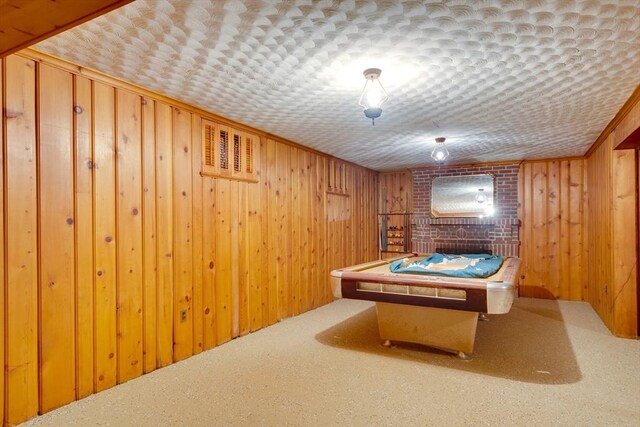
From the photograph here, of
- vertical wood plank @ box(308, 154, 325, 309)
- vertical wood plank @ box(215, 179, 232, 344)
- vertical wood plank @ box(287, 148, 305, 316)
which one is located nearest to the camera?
vertical wood plank @ box(215, 179, 232, 344)

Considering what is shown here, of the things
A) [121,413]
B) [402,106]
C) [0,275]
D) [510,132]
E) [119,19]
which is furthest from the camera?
[510,132]

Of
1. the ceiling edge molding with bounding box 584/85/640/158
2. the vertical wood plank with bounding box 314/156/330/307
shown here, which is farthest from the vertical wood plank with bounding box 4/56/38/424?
the ceiling edge molding with bounding box 584/85/640/158

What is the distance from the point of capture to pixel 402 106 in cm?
320

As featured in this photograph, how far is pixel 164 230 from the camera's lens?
303 cm

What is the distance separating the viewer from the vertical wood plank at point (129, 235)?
2.69 meters

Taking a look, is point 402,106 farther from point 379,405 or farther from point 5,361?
point 5,361

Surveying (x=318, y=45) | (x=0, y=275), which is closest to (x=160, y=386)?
(x=0, y=275)

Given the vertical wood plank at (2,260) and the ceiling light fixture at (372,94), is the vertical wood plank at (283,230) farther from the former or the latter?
the vertical wood plank at (2,260)

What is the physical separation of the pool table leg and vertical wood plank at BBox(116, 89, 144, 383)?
208cm

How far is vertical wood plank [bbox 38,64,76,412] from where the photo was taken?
2254mm

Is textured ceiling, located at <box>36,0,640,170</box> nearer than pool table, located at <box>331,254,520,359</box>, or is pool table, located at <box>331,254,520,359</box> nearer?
textured ceiling, located at <box>36,0,640,170</box>

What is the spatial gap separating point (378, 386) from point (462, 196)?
14.3 ft

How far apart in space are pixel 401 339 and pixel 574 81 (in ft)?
8.11

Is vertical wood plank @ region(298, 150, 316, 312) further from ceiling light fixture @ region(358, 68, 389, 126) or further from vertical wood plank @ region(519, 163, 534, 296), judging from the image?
vertical wood plank @ region(519, 163, 534, 296)
